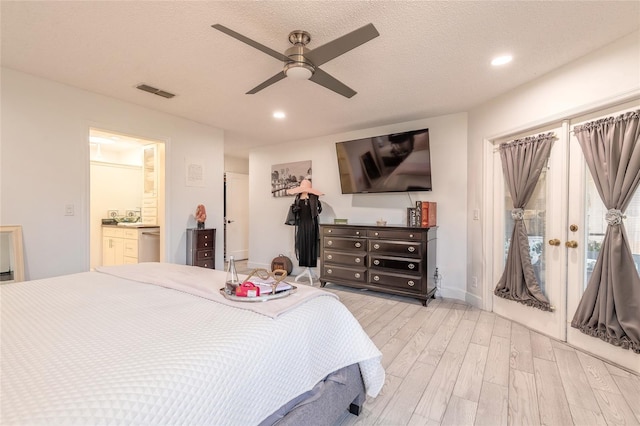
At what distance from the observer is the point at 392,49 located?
2.20 m

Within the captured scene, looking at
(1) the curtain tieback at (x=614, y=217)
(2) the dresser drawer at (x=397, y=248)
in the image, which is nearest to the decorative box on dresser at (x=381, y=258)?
(2) the dresser drawer at (x=397, y=248)

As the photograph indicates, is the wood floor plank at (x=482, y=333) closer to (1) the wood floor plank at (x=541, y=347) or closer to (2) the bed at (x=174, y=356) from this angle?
(1) the wood floor plank at (x=541, y=347)

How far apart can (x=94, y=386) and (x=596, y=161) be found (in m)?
3.19

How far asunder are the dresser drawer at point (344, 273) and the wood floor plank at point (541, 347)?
1.81m

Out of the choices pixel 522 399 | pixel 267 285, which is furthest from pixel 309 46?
pixel 522 399

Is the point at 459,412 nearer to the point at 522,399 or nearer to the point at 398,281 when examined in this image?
the point at 522,399

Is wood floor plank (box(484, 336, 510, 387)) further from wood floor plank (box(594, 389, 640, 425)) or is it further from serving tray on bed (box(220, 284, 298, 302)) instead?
serving tray on bed (box(220, 284, 298, 302))

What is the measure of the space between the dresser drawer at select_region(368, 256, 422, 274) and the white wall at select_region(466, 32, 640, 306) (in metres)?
0.72

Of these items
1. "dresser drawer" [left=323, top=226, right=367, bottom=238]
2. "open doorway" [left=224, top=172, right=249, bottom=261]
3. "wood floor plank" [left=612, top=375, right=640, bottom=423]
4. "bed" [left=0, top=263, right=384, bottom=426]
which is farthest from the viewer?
"open doorway" [left=224, top=172, right=249, bottom=261]

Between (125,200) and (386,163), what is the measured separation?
4.66m

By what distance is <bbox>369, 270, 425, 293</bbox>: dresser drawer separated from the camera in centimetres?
336

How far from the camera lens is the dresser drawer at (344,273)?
3779 mm

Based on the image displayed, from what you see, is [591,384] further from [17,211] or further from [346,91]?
[17,211]

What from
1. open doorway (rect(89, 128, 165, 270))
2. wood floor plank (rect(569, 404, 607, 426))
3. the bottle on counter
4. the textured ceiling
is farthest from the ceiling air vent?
wood floor plank (rect(569, 404, 607, 426))
